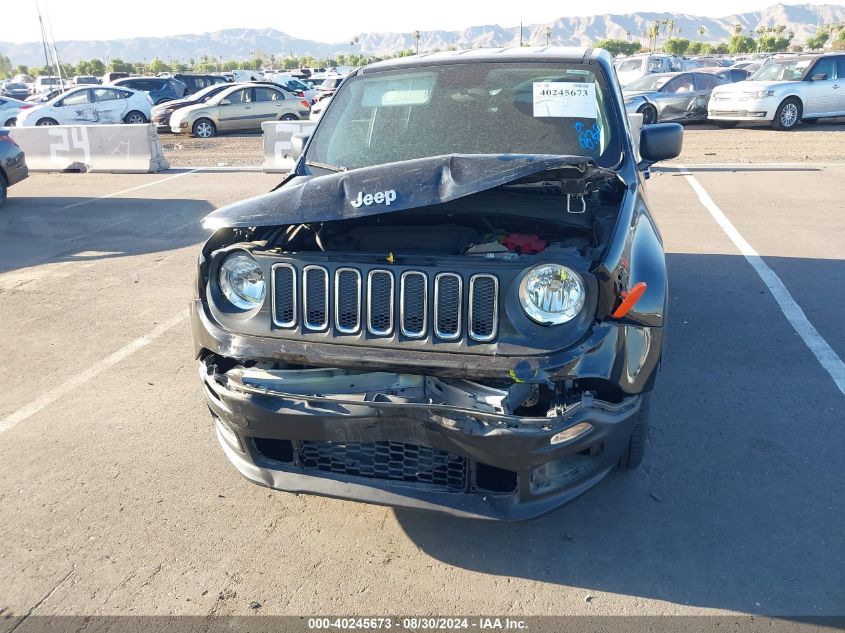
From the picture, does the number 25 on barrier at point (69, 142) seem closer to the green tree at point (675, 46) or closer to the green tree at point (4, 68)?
the green tree at point (675, 46)

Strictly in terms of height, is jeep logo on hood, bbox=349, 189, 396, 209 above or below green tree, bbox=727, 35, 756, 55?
above

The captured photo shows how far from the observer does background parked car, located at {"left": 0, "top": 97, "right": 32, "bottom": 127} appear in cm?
2178

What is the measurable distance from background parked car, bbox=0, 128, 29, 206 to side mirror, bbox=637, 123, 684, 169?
9.75 meters

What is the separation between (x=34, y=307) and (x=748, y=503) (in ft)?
19.2

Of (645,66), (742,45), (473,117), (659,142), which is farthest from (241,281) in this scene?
(742,45)

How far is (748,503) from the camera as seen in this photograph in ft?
10.7

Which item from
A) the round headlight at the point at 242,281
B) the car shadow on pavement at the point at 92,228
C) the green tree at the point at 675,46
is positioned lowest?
the green tree at the point at 675,46

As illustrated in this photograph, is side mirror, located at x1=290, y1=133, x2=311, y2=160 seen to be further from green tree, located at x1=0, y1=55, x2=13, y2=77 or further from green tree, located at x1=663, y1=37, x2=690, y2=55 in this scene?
green tree, located at x1=0, y1=55, x2=13, y2=77

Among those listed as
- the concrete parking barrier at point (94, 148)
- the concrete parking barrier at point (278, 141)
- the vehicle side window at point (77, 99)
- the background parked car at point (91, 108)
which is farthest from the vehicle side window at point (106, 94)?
the concrete parking barrier at point (278, 141)

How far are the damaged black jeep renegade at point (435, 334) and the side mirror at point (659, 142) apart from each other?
1429 millimetres

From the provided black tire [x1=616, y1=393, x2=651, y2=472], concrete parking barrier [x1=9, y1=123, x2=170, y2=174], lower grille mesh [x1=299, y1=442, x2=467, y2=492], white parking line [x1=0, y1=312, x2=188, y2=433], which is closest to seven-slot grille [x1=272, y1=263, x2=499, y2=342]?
Answer: lower grille mesh [x1=299, y1=442, x2=467, y2=492]

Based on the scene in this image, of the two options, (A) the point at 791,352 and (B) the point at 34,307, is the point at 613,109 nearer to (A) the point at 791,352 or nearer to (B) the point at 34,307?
(A) the point at 791,352

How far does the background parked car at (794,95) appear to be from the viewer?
16859mm

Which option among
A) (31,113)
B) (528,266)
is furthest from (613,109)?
(31,113)
